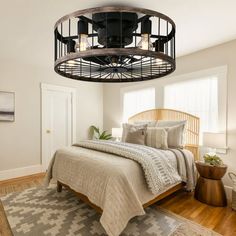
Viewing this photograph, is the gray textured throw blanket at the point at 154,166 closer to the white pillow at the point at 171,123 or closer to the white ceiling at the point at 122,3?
the white pillow at the point at 171,123

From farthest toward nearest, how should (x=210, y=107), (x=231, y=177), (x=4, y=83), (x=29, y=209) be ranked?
(x=4, y=83), (x=210, y=107), (x=231, y=177), (x=29, y=209)

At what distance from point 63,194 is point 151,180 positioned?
162 cm

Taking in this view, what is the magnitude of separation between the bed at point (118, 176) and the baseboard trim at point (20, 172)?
1.40 meters

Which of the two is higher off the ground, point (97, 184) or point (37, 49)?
point (37, 49)

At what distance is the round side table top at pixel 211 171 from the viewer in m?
2.45

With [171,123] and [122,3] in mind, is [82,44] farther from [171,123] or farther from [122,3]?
[171,123]

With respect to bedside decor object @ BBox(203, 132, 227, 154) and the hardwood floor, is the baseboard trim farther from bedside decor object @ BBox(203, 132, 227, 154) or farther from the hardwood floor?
bedside decor object @ BBox(203, 132, 227, 154)

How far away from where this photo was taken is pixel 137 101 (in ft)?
14.2

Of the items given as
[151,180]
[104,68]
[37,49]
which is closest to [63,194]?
[151,180]

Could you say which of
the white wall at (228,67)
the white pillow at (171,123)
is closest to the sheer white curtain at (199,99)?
the white wall at (228,67)

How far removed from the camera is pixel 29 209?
2.35 m

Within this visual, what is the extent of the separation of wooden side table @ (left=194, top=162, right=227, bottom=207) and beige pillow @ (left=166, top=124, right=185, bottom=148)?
0.48 meters

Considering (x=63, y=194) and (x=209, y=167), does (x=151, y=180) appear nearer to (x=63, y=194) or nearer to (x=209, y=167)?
(x=209, y=167)

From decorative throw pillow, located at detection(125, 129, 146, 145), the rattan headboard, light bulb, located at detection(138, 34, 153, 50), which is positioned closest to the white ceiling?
light bulb, located at detection(138, 34, 153, 50)
